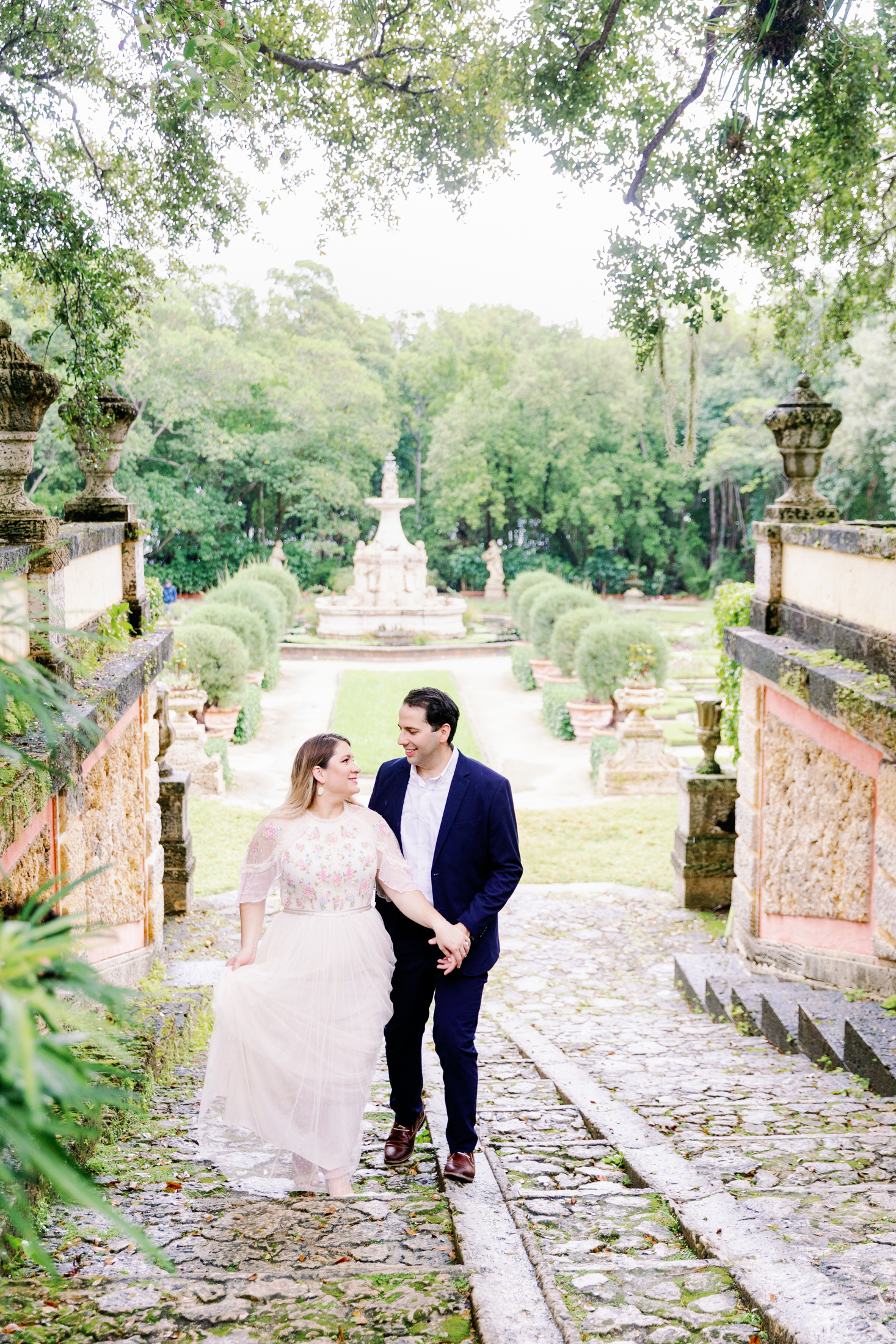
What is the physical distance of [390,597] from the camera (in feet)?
103

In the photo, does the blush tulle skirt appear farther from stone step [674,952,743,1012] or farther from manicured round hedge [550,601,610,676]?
manicured round hedge [550,601,610,676]

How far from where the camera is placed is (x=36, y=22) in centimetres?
711

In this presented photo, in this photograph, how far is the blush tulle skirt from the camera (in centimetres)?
366

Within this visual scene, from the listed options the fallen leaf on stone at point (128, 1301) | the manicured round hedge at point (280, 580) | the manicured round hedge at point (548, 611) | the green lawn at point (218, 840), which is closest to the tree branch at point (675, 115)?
the green lawn at point (218, 840)

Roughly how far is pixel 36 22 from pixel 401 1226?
280 inches

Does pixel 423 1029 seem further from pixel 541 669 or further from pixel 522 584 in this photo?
pixel 522 584

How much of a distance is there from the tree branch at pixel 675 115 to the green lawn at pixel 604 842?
5.88 meters

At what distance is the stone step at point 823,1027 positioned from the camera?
5.13 metres

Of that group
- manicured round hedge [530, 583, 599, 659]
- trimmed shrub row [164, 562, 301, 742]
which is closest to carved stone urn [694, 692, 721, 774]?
trimmed shrub row [164, 562, 301, 742]

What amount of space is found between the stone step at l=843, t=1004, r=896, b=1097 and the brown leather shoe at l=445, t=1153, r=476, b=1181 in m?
1.80

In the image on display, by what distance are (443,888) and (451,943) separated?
0.23m

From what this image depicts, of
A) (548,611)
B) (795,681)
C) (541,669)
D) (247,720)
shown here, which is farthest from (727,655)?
(541,669)

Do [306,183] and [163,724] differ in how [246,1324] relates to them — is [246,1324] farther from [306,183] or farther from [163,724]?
[306,183]

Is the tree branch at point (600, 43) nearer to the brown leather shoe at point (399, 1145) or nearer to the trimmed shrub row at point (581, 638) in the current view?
the brown leather shoe at point (399, 1145)
